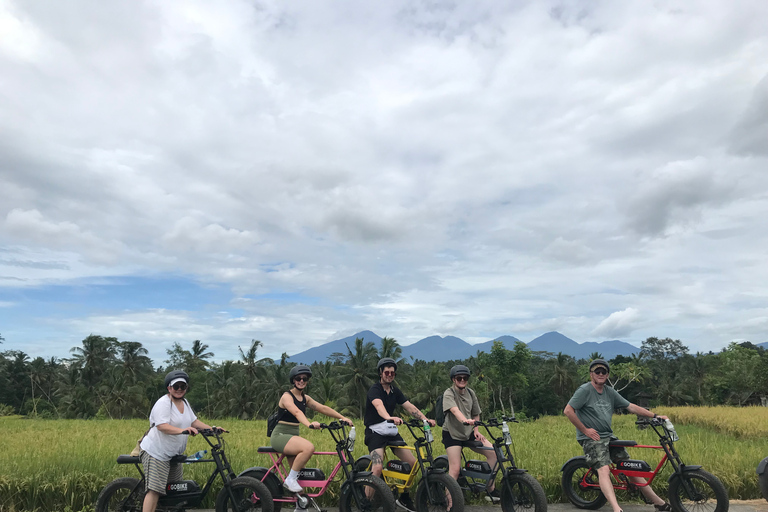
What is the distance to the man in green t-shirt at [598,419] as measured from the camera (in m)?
6.79

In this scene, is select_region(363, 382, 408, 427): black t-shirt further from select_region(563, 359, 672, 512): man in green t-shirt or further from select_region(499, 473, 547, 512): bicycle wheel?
select_region(563, 359, 672, 512): man in green t-shirt

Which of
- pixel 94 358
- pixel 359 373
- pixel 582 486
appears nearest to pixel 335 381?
pixel 359 373

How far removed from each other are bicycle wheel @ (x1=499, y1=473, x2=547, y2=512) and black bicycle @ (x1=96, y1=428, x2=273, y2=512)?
2791 millimetres

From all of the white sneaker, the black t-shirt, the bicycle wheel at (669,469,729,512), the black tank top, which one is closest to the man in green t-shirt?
the bicycle wheel at (669,469,729,512)

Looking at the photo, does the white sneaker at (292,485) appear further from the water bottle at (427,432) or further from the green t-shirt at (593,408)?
the green t-shirt at (593,408)

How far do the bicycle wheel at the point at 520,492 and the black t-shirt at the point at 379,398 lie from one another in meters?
1.69

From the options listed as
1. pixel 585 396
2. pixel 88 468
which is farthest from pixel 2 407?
pixel 585 396

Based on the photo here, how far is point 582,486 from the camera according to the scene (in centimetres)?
726

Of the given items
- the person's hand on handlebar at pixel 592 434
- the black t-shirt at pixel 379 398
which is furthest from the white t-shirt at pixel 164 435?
the person's hand on handlebar at pixel 592 434

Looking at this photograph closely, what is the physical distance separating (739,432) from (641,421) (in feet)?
62.7

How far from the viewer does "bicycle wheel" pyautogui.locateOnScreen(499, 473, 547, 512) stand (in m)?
6.16

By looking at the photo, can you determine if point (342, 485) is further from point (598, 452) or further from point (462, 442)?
point (598, 452)

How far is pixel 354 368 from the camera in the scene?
46.8m

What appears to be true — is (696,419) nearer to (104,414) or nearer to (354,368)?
(354,368)
